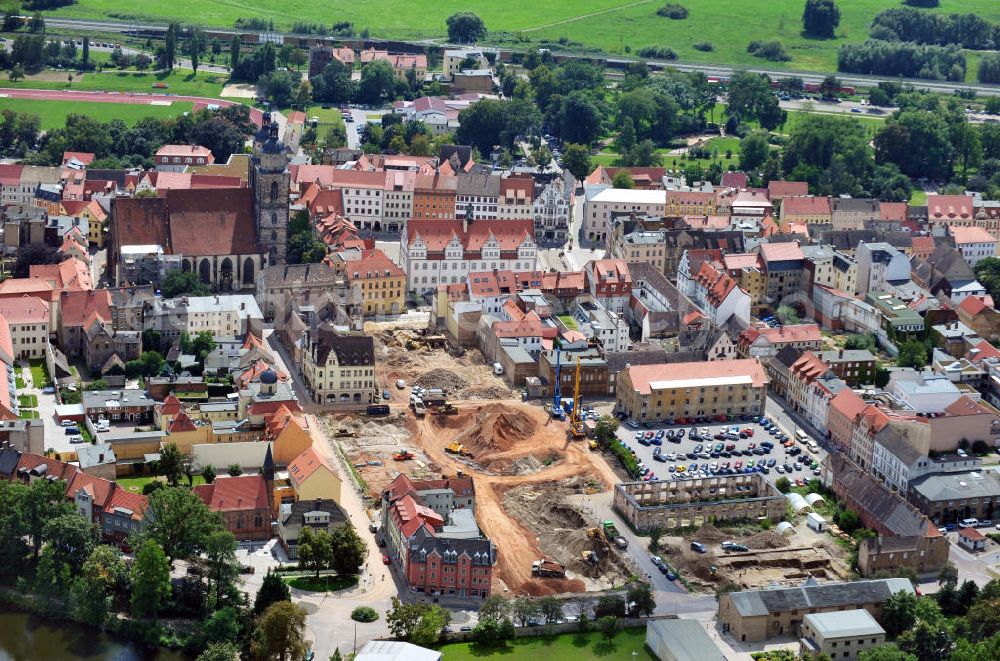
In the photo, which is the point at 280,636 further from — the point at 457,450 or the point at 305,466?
the point at 457,450

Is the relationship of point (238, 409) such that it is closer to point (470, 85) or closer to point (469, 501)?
point (469, 501)

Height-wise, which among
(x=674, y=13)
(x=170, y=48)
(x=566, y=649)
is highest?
(x=674, y=13)

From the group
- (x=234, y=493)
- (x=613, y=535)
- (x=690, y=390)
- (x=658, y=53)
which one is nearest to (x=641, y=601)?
(x=613, y=535)

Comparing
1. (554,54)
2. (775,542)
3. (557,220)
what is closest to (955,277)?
(557,220)

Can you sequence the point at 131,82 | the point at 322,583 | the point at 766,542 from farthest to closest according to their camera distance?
1. the point at 131,82
2. the point at 766,542
3. the point at 322,583

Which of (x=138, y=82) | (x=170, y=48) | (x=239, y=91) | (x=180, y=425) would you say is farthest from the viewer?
(x=170, y=48)
